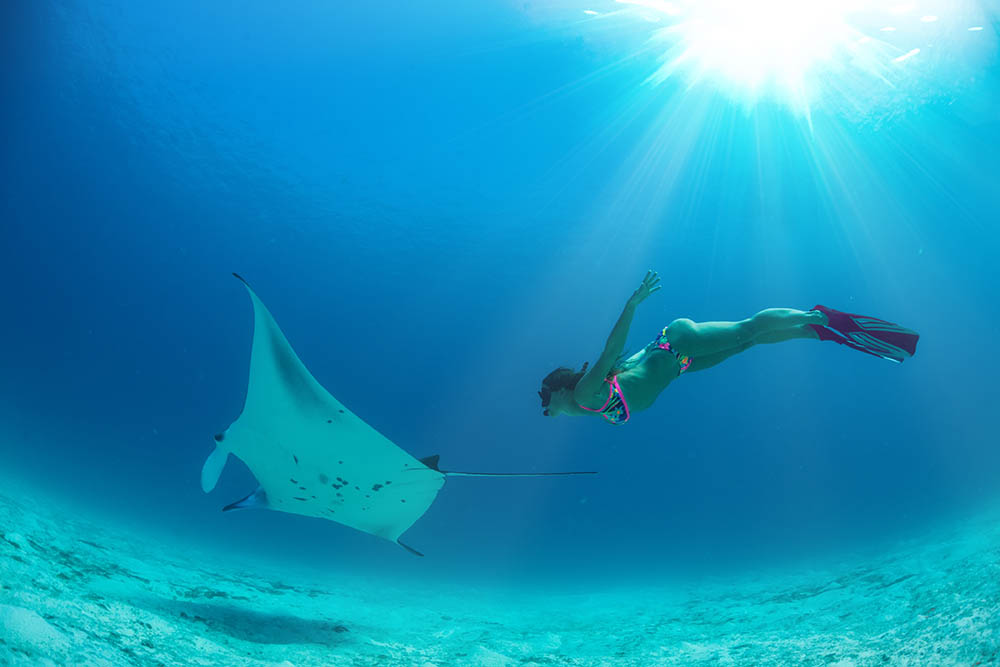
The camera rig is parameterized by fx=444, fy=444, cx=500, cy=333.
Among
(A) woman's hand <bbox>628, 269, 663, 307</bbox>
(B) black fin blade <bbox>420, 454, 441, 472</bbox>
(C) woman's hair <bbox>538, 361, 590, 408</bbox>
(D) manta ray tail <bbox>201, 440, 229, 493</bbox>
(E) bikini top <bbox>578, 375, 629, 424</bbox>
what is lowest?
(D) manta ray tail <bbox>201, 440, 229, 493</bbox>

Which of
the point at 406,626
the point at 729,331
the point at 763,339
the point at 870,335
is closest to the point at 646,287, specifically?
the point at 729,331

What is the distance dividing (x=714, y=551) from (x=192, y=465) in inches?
1351

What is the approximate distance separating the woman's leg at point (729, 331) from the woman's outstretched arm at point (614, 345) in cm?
63

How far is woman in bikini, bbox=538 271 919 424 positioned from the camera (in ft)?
10.9

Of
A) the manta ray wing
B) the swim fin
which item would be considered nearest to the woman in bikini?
the swim fin

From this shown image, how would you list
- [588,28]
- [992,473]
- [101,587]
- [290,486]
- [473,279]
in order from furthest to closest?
1. [473,279]
2. [992,473]
3. [588,28]
4. [290,486]
5. [101,587]

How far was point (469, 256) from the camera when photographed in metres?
23.3

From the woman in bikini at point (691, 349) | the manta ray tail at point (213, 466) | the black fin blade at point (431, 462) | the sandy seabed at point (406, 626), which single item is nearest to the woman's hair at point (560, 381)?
the woman in bikini at point (691, 349)

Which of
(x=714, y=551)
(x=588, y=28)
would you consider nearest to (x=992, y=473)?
(x=714, y=551)

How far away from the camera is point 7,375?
2772 centimetres

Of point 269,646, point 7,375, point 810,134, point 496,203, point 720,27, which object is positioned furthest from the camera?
point 7,375

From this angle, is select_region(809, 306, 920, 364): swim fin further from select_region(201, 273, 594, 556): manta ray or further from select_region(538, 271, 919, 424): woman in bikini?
select_region(201, 273, 594, 556): manta ray

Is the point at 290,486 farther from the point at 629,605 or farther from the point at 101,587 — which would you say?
the point at 629,605

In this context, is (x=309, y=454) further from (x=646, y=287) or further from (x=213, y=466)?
(x=646, y=287)
